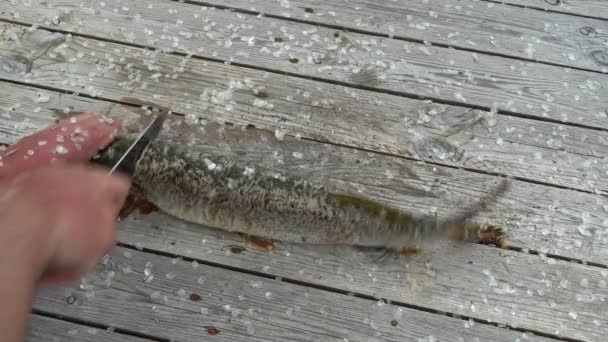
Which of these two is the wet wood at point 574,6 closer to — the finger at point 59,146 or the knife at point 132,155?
the knife at point 132,155

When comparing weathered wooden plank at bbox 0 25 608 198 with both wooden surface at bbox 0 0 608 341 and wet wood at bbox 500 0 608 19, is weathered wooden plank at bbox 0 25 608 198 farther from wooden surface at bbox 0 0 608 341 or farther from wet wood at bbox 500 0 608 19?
wet wood at bbox 500 0 608 19

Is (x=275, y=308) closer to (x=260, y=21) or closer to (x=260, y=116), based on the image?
(x=260, y=116)

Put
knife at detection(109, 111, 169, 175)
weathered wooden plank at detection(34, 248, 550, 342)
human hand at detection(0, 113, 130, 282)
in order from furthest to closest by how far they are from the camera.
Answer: weathered wooden plank at detection(34, 248, 550, 342), knife at detection(109, 111, 169, 175), human hand at detection(0, 113, 130, 282)

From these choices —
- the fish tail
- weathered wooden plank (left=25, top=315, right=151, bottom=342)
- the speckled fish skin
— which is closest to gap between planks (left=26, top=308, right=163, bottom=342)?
weathered wooden plank (left=25, top=315, right=151, bottom=342)

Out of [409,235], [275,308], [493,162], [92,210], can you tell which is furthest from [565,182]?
[92,210]

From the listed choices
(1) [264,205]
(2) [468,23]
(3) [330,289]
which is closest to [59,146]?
(1) [264,205]

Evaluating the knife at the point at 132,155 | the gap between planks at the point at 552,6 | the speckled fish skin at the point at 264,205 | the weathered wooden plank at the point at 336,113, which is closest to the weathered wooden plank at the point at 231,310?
the speckled fish skin at the point at 264,205
